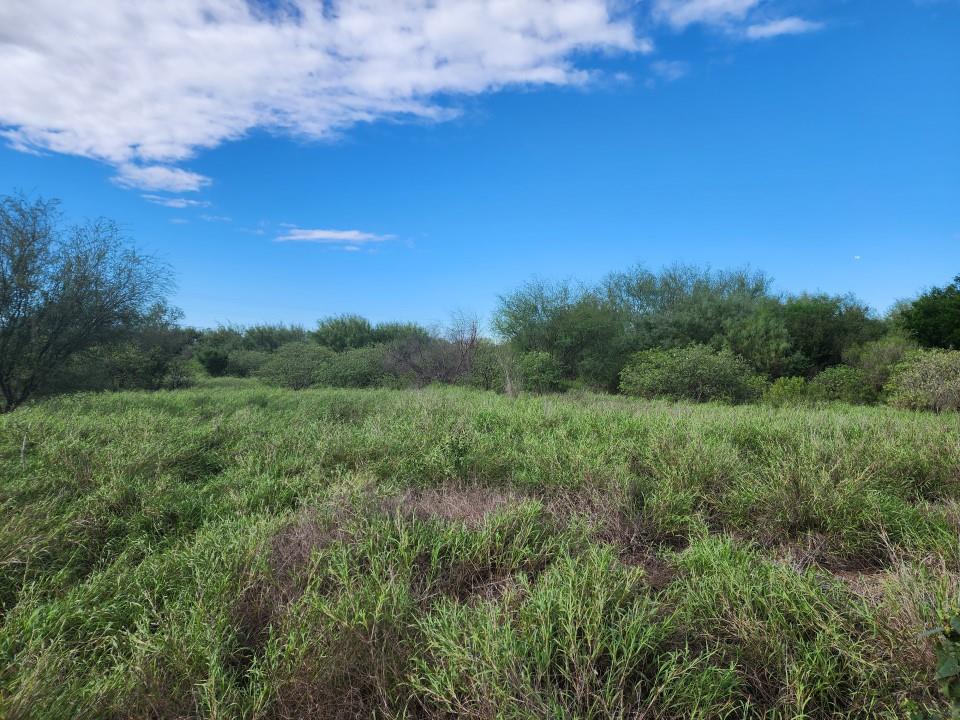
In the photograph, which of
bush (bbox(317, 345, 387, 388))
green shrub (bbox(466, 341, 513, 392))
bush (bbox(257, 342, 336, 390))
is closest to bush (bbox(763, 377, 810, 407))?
green shrub (bbox(466, 341, 513, 392))

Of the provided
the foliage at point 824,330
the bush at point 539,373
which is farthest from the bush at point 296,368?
the foliage at point 824,330

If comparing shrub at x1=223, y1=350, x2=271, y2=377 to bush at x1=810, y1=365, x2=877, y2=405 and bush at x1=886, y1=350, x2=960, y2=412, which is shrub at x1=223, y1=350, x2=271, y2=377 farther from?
bush at x1=886, y1=350, x2=960, y2=412

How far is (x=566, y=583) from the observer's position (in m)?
2.54

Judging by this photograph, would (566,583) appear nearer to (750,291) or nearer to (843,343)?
(843,343)

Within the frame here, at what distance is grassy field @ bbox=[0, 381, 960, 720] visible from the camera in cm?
211

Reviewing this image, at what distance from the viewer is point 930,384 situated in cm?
1125

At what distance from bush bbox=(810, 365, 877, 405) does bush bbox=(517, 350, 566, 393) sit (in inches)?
310

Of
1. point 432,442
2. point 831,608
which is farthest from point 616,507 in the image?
point 432,442

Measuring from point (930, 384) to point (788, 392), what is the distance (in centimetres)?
286

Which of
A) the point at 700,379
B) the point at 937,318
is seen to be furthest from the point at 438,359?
the point at 937,318

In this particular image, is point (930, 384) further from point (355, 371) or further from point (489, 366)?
point (355, 371)

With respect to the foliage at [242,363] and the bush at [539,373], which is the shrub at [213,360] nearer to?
the foliage at [242,363]

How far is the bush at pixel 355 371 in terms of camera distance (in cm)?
2098

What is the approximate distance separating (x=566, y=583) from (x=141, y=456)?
487 centimetres
